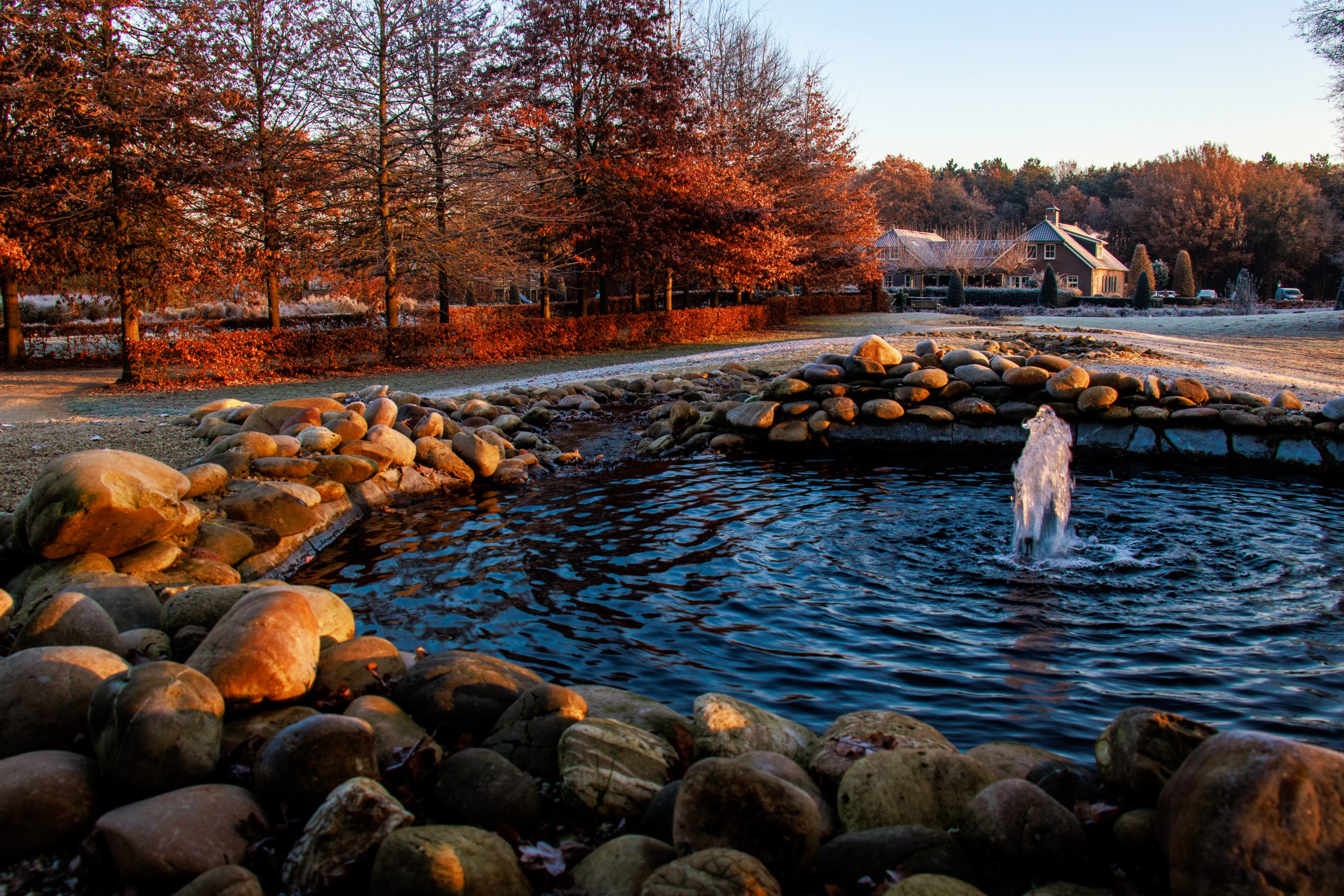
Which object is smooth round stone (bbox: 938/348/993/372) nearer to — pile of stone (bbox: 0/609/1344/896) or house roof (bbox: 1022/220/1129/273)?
pile of stone (bbox: 0/609/1344/896)

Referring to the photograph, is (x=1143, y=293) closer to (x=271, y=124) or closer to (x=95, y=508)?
(x=271, y=124)

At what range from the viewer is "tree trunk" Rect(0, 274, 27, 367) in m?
19.2

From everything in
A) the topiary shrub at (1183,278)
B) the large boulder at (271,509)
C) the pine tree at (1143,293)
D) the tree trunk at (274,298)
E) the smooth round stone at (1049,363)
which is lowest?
the large boulder at (271,509)

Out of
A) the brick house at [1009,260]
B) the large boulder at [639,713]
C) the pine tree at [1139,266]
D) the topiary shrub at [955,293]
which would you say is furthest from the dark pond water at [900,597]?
the pine tree at [1139,266]

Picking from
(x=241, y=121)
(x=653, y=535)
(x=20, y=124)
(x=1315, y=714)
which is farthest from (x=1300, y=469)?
(x=20, y=124)

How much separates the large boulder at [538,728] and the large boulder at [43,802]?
127 cm

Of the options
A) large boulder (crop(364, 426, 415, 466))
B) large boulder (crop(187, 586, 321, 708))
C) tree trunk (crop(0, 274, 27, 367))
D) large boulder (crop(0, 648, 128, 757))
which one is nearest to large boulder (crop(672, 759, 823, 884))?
large boulder (crop(187, 586, 321, 708))

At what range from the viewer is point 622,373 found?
16328 millimetres

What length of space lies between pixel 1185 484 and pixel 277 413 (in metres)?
9.03

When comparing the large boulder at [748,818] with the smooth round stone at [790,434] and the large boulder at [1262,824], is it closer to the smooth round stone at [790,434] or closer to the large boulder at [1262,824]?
the large boulder at [1262,824]

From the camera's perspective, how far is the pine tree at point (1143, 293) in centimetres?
3984

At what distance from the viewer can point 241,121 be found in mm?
17875

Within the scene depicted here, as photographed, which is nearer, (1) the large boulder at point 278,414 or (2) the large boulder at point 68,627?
(2) the large boulder at point 68,627

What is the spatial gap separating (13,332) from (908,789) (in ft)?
77.6
